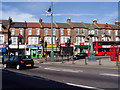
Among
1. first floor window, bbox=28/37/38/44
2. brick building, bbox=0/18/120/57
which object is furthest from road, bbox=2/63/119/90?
first floor window, bbox=28/37/38/44

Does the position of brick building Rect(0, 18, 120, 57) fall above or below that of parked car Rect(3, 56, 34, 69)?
above

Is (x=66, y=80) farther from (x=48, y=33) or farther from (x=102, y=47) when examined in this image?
(x=48, y=33)

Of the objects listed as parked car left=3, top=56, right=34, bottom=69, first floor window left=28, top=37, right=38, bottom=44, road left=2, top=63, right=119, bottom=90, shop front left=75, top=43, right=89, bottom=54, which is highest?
first floor window left=28, top=37, right=38, bottom=44

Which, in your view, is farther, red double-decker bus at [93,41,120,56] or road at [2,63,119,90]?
red double-decker bus at [93,41,120,56]

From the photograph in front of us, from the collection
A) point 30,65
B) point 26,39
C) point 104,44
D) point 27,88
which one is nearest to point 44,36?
point 26,39

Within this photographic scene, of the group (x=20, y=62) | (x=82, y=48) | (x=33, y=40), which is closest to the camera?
(x=20, y=62)

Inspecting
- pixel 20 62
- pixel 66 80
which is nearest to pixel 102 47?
pixel 20 62

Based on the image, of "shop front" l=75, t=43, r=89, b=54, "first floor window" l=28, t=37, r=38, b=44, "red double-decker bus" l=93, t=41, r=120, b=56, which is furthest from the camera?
"shop front" l=75, t=43, r=89, b=54

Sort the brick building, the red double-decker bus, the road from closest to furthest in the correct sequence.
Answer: the road, the red double-decker bus, the brick building

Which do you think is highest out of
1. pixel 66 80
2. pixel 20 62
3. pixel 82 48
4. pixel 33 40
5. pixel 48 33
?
pixel 48 33

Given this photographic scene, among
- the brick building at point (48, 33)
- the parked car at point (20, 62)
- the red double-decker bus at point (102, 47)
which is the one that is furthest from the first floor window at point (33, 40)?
the parked car at point (20, 62)

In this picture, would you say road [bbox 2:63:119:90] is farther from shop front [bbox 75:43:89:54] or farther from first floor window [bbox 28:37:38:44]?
shop front [bbox 75:43:89:54]

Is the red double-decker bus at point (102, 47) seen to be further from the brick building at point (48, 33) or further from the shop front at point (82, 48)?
the shop front at point (82, 48)

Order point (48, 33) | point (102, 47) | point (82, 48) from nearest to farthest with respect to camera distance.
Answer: point (102, 47)
point (48, 33)
point (82, 48)
